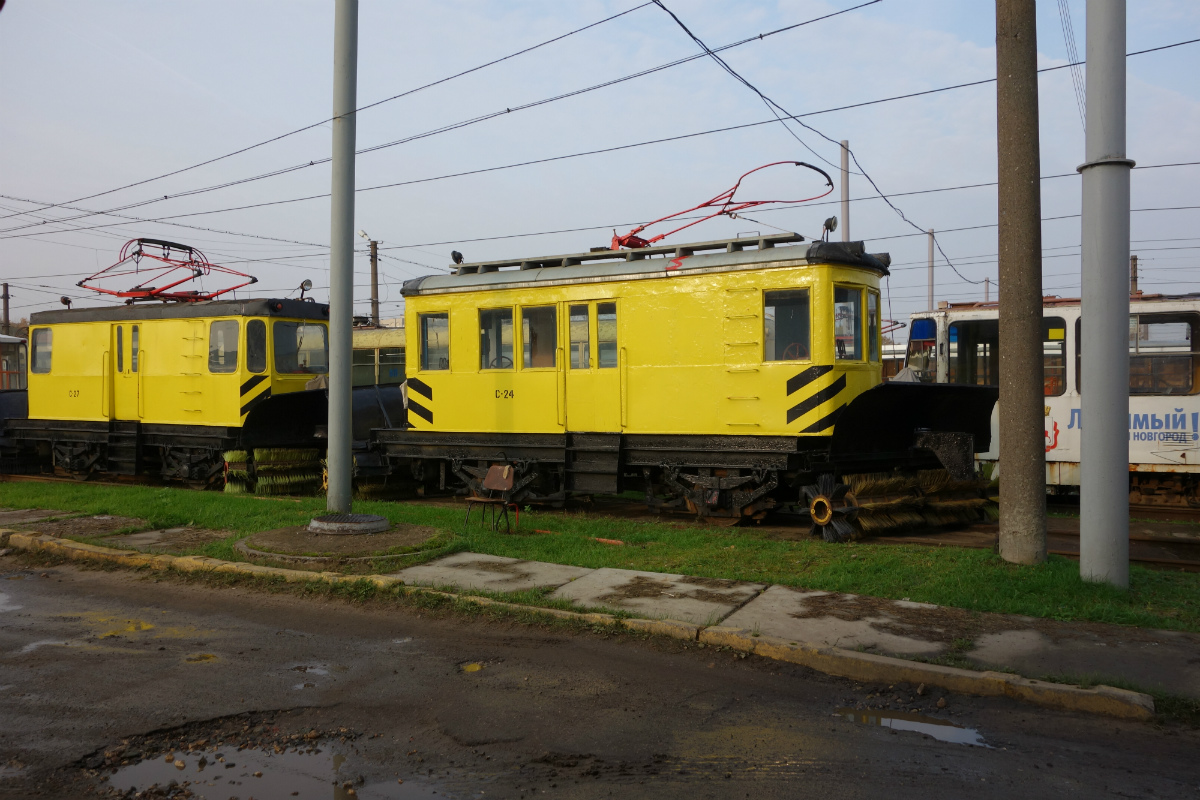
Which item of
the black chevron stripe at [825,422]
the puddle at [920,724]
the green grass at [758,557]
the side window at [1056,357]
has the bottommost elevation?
the puddle at [920,724]

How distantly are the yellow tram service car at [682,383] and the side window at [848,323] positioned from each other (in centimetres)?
2

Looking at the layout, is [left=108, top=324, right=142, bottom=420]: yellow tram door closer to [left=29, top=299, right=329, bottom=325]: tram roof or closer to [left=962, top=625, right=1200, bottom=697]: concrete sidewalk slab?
[left=29, top=299, right=329, bottom=325]: tram roof

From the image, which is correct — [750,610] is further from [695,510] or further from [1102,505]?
[695,510]

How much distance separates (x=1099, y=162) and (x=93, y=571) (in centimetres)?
997

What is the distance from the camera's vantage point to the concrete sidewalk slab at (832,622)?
19.4 ft

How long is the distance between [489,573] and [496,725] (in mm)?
3336

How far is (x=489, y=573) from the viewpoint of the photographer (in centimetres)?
813

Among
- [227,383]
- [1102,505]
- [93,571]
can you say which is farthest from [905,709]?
[227,383]

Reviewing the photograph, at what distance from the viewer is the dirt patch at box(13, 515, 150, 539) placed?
10.3 m

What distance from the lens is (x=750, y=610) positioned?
6734mm

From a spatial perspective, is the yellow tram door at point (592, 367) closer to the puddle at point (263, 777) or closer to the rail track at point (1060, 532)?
the rail track at point (1060, 532)

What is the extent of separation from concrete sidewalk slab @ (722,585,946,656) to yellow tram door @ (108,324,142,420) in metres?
13.4

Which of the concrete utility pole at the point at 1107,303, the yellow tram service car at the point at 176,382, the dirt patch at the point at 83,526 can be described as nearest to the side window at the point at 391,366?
the yellow tram service car at the point at 176,382

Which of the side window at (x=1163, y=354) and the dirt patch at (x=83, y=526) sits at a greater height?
the side window at (x=1163, y=354)
